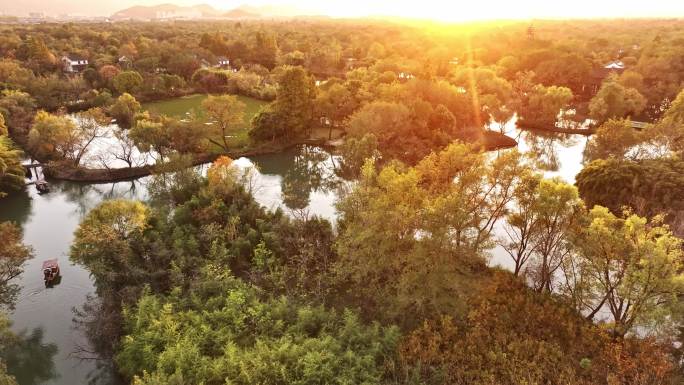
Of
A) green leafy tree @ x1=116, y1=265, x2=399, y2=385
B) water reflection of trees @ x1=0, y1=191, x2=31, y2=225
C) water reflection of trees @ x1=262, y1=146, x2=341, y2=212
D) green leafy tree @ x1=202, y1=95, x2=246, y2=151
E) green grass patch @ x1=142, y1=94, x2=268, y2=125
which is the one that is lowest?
water reflection of trees @ x1=0, y1=191, x2=31, y2=225

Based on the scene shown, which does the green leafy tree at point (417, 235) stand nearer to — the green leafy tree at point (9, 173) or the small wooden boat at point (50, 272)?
the small wooden boat at point (50, 272)

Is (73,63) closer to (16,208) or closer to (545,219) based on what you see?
(16,208)

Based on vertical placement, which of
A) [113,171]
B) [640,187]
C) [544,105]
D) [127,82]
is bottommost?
[113,171]

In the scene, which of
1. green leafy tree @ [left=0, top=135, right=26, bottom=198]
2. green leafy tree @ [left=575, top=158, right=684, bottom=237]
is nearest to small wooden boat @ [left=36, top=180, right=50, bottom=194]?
green leafy tree @ [left=0, top=135, right=26, bottom=198]

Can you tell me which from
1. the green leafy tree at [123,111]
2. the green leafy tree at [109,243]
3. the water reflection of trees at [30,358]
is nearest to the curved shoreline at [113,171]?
the green leafy tree at [109,243]

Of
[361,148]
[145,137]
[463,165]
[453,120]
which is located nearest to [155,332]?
[463,165]

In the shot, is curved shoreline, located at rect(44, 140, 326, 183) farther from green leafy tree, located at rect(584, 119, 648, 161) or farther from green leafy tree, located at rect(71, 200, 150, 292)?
green leafy tree, located at rect(584, 119, 648, 161)

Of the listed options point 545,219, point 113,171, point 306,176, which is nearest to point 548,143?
point 306,176
